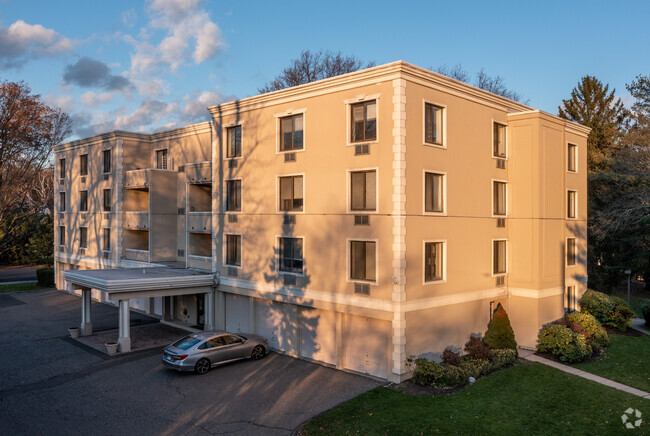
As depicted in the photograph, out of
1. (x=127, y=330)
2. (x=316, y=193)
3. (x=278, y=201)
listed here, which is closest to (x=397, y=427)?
(x=316, y=193)

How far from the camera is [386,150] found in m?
18.4

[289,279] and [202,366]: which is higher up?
[289,279]

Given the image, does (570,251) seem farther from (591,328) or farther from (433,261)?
(433,261)

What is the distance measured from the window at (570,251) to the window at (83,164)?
35.8 meters

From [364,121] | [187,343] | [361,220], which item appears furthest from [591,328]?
[187,343]

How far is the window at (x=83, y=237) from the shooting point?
38537 millimetres

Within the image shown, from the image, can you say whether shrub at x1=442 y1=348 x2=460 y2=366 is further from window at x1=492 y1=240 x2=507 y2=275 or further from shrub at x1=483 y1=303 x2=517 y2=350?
window at x1=492 y1=240 x2=507 y2=275

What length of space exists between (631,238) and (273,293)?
32755mm

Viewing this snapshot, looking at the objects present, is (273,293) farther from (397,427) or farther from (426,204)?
(397,427)

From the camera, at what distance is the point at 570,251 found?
2591cm

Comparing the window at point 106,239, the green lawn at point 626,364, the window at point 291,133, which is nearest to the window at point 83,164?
the window at point 106,239

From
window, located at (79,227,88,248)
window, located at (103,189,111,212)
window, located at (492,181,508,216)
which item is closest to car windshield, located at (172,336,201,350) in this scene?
window, located at (492,181,508,216)

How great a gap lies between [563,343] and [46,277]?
141ft

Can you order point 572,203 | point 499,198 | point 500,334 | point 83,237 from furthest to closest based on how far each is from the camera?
1. point 83,237
2. point 572,203
3. point 499,198
4. point 500,334
